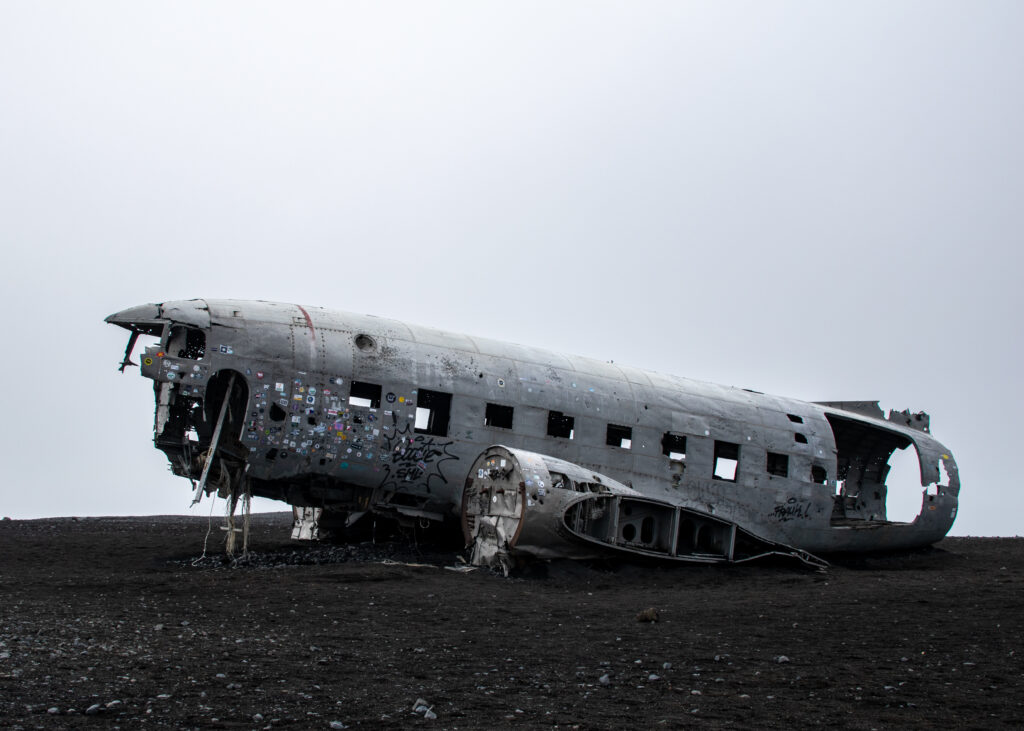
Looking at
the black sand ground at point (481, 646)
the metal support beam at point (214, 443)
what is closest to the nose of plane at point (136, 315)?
the metal support beam at point (214, 443)

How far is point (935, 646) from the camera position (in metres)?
11.6

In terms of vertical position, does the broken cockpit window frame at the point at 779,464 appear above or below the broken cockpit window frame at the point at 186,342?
below

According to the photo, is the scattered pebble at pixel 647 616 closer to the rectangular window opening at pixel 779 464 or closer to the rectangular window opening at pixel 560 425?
the rectangular window opening at pixel 560 425

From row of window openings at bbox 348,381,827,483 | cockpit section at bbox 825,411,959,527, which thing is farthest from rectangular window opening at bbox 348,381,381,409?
cockpit section at bbox 825,411,959,527

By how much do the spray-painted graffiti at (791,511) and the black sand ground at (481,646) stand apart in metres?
3.74

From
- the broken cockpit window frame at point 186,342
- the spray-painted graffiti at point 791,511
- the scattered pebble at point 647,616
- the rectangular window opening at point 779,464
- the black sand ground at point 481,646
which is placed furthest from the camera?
the rectangular window opening at point 779,464

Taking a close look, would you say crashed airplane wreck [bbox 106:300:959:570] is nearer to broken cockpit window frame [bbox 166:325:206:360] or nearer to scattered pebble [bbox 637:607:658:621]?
broken cockpit window frame [bbox 166:325:206:360]

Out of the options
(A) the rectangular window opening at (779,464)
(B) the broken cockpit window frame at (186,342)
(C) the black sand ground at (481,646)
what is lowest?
(C) the black sand ground at (481,646)

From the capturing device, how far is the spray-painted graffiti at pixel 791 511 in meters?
22.8

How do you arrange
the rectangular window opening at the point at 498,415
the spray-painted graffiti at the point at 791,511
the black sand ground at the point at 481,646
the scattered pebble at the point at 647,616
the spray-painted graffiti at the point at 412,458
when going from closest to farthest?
the black sand ground at the point at 481,646 → the scattered pebble at the point at 647,616 → the spray-painted graffiti at the point at 412,458 → the rectangular window opening at the point at 498,415 → the spray-painted graffiti at the point at 791,511

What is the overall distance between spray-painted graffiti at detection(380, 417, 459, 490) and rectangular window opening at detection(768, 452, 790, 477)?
862cm

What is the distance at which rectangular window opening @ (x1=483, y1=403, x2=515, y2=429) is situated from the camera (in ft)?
64.4

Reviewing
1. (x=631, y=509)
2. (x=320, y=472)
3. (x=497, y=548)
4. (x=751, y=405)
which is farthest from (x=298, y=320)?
(x=751, y=405)

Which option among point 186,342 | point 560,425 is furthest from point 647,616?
point 186,342
